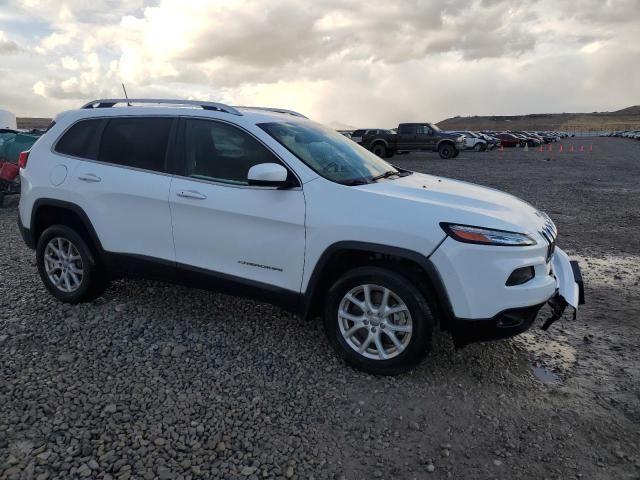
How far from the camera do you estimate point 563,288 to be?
378 centimetres

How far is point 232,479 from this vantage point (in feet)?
8.54

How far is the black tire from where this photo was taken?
2788cm

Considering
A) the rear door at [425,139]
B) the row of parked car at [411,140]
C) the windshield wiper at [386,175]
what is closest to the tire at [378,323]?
the windshield wiper at [386,175]

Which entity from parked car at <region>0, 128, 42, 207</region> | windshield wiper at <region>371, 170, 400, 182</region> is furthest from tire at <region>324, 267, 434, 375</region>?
parked car at <region>0, 128, 42, 207</region>

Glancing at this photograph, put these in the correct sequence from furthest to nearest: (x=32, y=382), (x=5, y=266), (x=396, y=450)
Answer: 1. (x=5, y=266)
2. (x=32, y=382)
3. (x=396, y=450)

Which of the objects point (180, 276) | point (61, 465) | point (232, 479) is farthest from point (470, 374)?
point (61, 465)

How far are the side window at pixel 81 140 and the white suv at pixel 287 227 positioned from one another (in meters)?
0.01

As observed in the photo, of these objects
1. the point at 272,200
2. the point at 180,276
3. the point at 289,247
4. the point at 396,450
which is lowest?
the point at 396,450

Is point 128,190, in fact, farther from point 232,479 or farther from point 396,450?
point 396,450

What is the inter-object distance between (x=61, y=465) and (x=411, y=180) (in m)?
3.13

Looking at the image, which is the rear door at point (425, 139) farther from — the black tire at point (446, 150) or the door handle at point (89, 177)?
the door handle at point (89, 177)

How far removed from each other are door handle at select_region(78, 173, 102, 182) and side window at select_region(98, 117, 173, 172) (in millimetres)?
164

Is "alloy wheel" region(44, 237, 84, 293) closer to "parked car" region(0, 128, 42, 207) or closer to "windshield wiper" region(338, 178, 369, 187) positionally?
"windshield wiper" region(338, 178, 369, 187)

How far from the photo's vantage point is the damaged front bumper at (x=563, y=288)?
3734 millimetres
